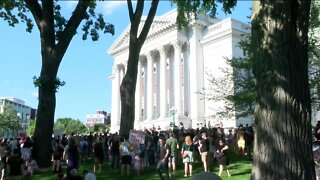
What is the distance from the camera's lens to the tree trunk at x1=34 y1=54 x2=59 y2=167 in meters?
18.0

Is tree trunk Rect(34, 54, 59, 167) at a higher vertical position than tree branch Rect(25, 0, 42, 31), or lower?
lower

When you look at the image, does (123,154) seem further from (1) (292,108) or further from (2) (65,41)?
(1) (292,108)

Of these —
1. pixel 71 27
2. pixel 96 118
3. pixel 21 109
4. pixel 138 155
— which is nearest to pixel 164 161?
pixel 138 155

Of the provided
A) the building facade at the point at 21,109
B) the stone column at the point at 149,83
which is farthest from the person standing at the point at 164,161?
the building facade at the point at 21,109

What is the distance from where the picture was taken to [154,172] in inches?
658

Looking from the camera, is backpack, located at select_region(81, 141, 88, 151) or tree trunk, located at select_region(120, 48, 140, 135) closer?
tree trunk, located at select_region(120, 48, 140, 135)

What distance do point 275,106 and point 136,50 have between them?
15144 millimetres

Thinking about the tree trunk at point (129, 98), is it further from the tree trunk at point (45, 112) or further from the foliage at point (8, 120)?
the foliage at point (8, 120)

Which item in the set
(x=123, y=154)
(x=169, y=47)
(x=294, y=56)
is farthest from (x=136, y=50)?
(x=169, y=47)

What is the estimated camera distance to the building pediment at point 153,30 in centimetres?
5752

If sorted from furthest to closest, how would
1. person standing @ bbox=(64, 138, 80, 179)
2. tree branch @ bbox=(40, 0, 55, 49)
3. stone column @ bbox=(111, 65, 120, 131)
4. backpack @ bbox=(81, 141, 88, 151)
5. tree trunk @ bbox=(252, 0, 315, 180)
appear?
1. stone column @ bbox=(111, 65, 120, 131)
2. backpack @ bbox=(81, 141, 88, 151)
3. tree branch @ bbox=(40, 0, 55, 49)
4. person standing @ bbox=(64, 138, 80, 179)
5. tree trunk @ bbox=(252, 0, 315, 180)

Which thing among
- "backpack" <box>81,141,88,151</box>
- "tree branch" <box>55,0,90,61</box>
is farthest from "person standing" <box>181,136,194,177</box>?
"backpack" <box>81,141,88,151</box>

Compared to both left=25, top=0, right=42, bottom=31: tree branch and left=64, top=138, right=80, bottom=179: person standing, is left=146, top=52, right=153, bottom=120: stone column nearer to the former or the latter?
left=25, top=0, right=42, bottom=31: tree branch

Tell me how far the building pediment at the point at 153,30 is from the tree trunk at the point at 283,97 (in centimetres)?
5084
